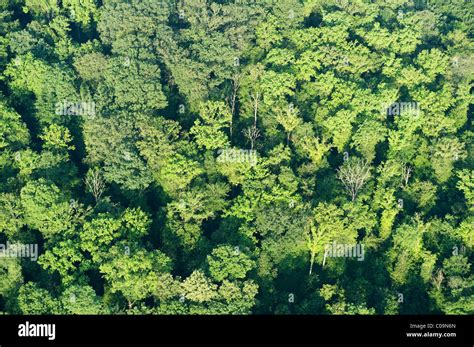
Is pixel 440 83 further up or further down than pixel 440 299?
further up

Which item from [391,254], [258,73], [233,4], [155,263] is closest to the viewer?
[155,263]

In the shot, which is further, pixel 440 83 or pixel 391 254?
pixel 440 83

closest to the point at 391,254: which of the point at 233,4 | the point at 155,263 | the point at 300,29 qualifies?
the point at 155,263

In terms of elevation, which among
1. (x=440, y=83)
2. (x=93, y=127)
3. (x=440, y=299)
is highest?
(x=440, y=83)

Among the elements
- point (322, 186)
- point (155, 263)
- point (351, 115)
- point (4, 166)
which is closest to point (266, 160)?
point (322, 186)

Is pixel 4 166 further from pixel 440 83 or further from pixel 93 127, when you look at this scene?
pixel 440 83

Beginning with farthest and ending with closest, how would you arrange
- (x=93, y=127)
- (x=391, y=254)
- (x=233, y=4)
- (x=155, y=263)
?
(x=233, y=4)
(x=93, y=127)
(x=391, y=254)
(x=155, y=263)
